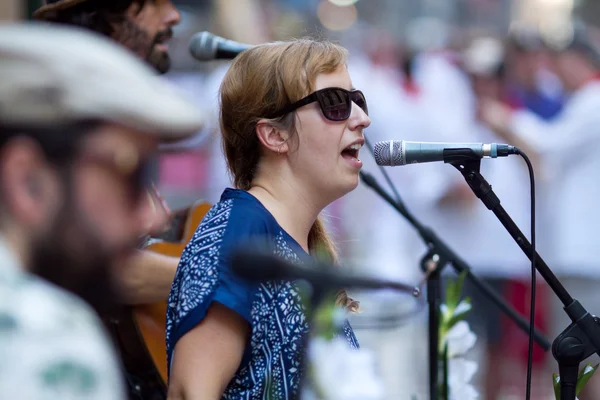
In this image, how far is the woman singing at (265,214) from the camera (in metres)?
2.39

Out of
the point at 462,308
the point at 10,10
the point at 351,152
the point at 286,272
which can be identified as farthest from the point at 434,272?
the point at 10,10

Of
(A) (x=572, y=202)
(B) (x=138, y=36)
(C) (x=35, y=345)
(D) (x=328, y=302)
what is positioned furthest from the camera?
(A) (x=572, y=202)

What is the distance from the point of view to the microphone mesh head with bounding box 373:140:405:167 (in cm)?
249

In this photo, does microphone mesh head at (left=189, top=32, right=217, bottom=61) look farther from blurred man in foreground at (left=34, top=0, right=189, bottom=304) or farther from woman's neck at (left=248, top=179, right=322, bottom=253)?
woman's neck at (left=248, top=179, right=322, bottom=253)

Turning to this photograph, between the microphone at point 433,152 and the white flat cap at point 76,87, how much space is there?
1.14m

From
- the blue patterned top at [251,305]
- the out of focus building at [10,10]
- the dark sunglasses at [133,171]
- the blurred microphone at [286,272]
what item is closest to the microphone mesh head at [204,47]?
the blue patterned top at [251,305]

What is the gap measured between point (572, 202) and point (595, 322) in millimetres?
4428

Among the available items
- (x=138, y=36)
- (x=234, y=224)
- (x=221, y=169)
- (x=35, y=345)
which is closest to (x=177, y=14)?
(x=138, y=36)

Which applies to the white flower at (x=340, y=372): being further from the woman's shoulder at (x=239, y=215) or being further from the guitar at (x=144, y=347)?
the guitar at (x=144, y=347)

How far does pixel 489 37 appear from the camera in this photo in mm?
8539

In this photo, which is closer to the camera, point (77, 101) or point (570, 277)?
point (77, 101)

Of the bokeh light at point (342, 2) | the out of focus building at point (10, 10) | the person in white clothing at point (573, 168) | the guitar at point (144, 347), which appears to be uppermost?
the guitar at point (144, 347)

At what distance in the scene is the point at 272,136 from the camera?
2.69 meters

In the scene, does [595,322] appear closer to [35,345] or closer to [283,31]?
[35,345]
